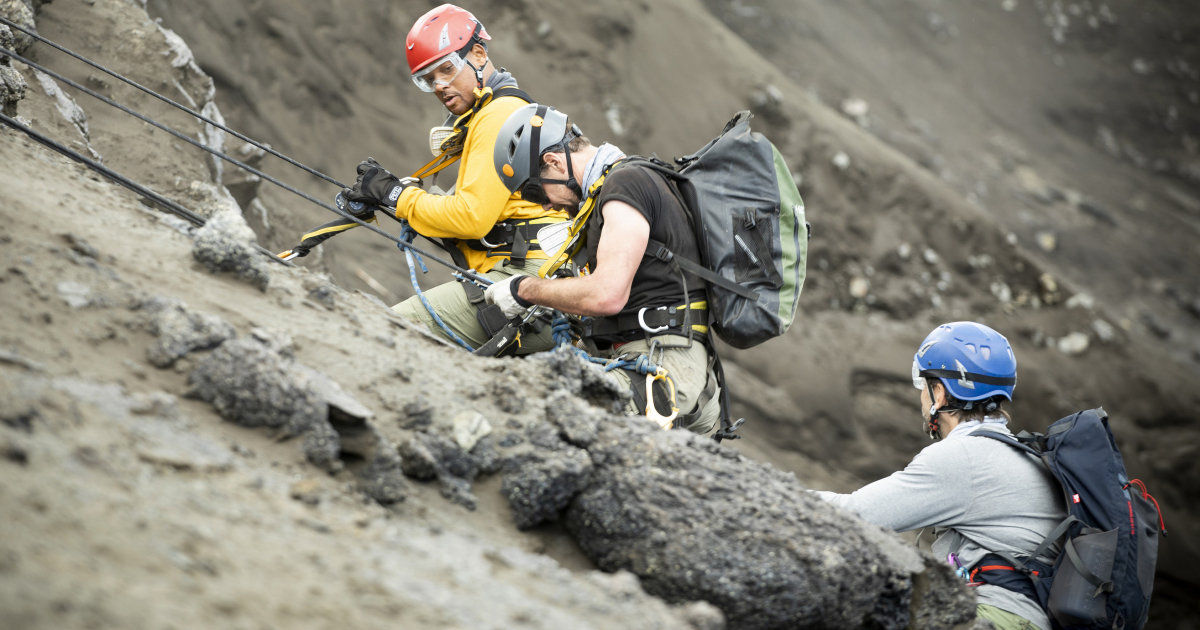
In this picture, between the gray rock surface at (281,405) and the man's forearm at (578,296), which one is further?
the man's forearm at (578,296)

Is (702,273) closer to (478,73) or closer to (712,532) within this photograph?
(712,532)

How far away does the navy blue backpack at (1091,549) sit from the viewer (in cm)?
257

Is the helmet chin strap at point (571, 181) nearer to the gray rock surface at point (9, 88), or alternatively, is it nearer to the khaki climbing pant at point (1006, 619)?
the khaki climbing pant at point (1006, 619)

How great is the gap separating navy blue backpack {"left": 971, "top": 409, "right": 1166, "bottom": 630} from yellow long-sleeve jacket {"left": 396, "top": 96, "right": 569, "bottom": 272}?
223cm

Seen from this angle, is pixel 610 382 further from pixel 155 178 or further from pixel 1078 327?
pixel 1078 327

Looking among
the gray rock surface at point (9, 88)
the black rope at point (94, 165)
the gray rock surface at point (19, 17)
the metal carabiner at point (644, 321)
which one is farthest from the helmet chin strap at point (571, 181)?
the gray rock surface at point (19, 17)

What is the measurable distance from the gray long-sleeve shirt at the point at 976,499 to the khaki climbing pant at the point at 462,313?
1.60 meters

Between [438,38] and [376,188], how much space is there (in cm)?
78

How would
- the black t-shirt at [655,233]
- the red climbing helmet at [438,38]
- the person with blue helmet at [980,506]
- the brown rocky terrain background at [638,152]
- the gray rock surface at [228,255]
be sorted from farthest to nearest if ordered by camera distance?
the red climbing helmet at [438,38] → the black t-shirt at [655,233] → the person with blue helmet at [980,506] → the gray rock surface at [228,255] → the brown rocky terrain background at [638,152]

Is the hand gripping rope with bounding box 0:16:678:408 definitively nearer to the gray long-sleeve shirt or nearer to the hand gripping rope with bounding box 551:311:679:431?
the hand gripping rope with bounding box 551:311:679:431

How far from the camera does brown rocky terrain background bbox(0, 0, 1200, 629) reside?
1.55m

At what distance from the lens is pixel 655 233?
317 cm

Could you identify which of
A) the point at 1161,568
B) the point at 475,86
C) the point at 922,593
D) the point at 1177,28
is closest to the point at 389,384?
the point at 922,593

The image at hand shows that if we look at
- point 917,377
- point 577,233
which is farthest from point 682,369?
point 917,377
